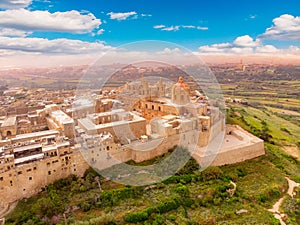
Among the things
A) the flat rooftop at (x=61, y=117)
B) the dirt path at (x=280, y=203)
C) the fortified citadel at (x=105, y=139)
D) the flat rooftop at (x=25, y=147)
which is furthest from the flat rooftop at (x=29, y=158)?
the dirt path at (x=280, y=203)

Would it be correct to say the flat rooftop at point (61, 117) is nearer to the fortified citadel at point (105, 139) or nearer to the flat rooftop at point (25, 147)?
the fortified citadel at point (105, 139)

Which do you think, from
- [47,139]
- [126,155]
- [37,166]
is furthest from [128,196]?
[47,139]

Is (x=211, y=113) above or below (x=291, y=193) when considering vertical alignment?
above

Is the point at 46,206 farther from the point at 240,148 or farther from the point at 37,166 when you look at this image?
the point at 240,148

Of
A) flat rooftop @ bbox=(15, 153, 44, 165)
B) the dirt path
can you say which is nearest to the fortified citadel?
flat rooftop @ bbox=(15, 153, 44, 165)

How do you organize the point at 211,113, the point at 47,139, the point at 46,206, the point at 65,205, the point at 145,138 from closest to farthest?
the point at 46,206
the point at 65,205
the point at 47,139
the point at 145,138
the point at 211,113

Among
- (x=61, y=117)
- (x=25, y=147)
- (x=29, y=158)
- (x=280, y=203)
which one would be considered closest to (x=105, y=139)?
(x=29, y=158)

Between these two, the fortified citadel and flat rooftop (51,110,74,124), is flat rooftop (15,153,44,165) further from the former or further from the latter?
flat rooftop (51,110,74,124)

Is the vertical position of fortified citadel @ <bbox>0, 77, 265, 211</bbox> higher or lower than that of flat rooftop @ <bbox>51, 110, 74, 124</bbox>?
lower

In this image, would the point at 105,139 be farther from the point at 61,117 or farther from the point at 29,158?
the point at 61,117
